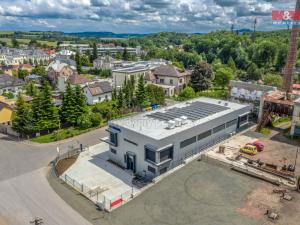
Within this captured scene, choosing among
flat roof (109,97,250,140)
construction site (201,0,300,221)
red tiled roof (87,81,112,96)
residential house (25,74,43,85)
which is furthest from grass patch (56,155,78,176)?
residential house (25,74,43,85)

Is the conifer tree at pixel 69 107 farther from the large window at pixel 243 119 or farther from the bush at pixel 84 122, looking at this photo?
the large window at pixel 243 119

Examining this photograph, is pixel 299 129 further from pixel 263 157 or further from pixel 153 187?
pixel 153 187

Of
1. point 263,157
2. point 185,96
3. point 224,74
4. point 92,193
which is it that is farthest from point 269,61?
point 92,193

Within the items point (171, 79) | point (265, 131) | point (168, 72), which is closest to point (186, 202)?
point (265, 131)

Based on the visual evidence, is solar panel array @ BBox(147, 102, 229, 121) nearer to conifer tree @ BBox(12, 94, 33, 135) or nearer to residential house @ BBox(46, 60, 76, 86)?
conifer tree @ BBox(12, 94, 33, 135)

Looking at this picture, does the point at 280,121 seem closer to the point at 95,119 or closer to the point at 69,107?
the point at 95,119

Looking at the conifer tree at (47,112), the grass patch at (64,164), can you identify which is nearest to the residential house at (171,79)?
the conifer tree at (47,112)
